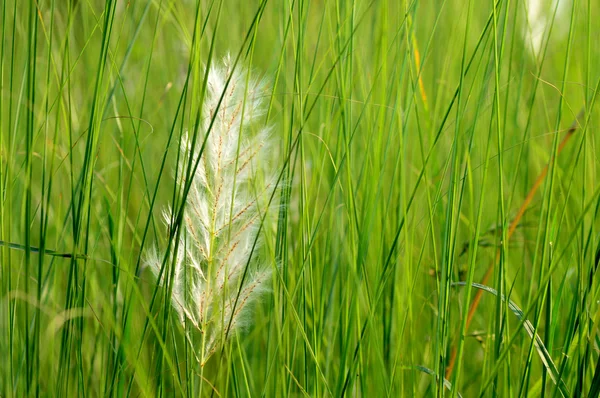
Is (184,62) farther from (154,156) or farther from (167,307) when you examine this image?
(167,307)

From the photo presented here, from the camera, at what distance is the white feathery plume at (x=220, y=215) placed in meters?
0.81

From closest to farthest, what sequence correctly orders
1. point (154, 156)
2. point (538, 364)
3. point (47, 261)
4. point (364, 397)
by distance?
1. point (364, 397)
2. point (538, 364)
3. point (47, 261)
4. point (154, 156)

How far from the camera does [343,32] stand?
1037mm

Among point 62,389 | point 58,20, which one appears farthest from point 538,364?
point 58,20

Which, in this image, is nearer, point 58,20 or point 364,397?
point 364,397

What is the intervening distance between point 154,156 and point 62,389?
39.4 inches

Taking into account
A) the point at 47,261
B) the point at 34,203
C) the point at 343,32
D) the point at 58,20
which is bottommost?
the point at 47,261

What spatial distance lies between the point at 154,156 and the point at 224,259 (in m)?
1.01

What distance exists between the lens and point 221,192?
2.68ft

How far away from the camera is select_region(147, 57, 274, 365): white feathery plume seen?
2.66 feet

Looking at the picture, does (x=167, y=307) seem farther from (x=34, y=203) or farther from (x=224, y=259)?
(x=34, y=203)

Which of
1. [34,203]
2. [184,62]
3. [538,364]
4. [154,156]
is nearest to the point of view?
[538,364]

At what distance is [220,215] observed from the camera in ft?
2.75

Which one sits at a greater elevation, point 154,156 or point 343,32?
point 343,32
